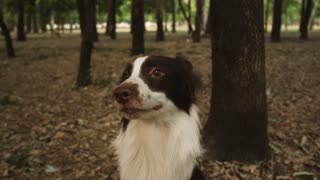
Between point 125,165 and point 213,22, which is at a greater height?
point 213,22

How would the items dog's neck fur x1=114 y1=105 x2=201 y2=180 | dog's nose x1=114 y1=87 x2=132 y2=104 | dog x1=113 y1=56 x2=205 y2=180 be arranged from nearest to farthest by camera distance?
dog's nose x1=114 y1=87 x2=132 y2=104, dog x1=113 y1=56 x2=205 y2=180, dog's neck fur x1=114 y1=105 x2=201 y2=180

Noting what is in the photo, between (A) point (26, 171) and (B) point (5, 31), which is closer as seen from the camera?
(A) point (26, 171)

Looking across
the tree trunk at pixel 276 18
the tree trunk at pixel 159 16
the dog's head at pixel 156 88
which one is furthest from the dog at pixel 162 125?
the tree trunk at pixel 159 16

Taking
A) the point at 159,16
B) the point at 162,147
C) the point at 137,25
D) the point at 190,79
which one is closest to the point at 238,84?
the point at 190,79

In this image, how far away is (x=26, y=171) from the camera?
5.07m

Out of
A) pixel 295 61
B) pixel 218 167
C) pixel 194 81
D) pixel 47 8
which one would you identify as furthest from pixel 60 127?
pixel 47 8

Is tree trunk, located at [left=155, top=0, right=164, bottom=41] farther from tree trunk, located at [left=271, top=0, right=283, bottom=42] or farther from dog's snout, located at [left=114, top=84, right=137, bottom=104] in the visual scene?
dog's snout, located at [left=114, top=84, right=137, bottom=104]

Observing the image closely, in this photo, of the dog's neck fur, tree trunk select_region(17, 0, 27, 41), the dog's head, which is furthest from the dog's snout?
tree trunk select_region(17, 0, 27, 41)

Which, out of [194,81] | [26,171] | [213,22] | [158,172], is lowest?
[26,171]

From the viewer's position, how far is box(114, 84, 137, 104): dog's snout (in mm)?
2854

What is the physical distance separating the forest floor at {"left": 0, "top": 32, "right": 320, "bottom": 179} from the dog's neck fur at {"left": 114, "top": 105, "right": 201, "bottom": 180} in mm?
493

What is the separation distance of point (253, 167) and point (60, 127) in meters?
3.16

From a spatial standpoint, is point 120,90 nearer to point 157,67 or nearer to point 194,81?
point 157,67

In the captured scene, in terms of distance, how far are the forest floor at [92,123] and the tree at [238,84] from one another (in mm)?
205
